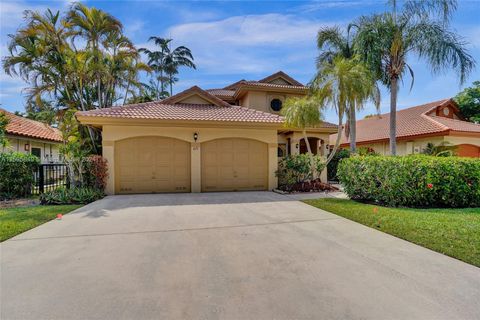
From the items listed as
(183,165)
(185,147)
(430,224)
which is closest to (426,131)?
(430,224)

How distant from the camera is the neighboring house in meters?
16.4

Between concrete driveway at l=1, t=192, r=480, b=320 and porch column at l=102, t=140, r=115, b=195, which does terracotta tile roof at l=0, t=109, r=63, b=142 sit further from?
concrete driveway at l=1, t=192, r=480, b=320

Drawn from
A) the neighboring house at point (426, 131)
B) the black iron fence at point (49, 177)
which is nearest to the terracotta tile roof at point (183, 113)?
the black iron fence at point (49, 177)

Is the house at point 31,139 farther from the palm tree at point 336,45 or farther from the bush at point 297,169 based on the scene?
the palm tree at point 336,45

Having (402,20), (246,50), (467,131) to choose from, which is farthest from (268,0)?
(467,131)

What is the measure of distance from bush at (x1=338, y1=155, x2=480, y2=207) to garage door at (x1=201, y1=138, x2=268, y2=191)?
16.8 ft

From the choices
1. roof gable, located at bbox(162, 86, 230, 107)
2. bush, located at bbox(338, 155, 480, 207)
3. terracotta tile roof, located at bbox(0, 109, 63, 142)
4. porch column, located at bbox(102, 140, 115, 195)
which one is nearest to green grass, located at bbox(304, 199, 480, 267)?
bush, located at bbox(338, 155, 480, 207)

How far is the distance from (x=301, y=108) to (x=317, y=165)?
2.96 meters

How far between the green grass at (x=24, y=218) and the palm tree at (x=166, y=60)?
22390 millimetres

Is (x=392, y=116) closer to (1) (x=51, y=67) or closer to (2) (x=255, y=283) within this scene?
(2) (x=255, y=283)

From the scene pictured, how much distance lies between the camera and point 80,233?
17.3 feet

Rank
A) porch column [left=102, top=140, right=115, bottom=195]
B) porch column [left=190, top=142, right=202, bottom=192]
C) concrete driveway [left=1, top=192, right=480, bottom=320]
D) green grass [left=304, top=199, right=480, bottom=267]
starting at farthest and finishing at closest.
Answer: porch column [left=190, top=142, right=202, bottom=192], porch column [left=102, top=140, right=115, bottom=195], green grass [left=304, top=199, right=480, bottom=267], concrete driveway [left=1, top=192, right=480, bottom=320]

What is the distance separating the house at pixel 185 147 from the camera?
10773 millimetres

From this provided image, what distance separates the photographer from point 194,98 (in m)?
14.0
